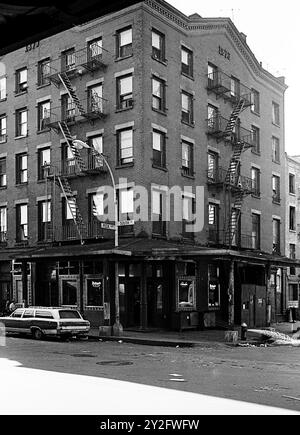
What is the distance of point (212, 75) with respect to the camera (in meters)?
36.3

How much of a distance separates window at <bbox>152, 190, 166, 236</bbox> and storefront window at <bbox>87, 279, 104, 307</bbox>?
4186mm

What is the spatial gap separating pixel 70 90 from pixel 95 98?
1792 mm

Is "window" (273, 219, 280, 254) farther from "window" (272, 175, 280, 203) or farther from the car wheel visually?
the car wheel

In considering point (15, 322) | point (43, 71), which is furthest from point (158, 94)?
point (15, 322)

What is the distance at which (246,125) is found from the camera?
129ft

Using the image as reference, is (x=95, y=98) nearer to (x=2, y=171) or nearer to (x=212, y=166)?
(x=212, y=166)

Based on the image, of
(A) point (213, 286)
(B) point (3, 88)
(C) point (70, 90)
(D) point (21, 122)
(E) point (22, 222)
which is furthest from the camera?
(B) point (3, 88)

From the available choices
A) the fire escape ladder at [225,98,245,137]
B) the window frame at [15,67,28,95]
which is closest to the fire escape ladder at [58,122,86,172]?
the window frame at [15,67,28,95]

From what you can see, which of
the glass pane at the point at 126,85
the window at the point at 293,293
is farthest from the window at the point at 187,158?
the window at the point at 293,293

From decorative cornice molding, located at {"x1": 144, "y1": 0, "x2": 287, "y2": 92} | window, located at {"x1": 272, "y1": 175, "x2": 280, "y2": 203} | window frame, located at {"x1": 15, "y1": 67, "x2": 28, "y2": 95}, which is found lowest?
window, located at {"x1": 272, "y1": 175, "x2": 280, "y2": 203}

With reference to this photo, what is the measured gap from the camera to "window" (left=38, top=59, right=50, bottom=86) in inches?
1411
